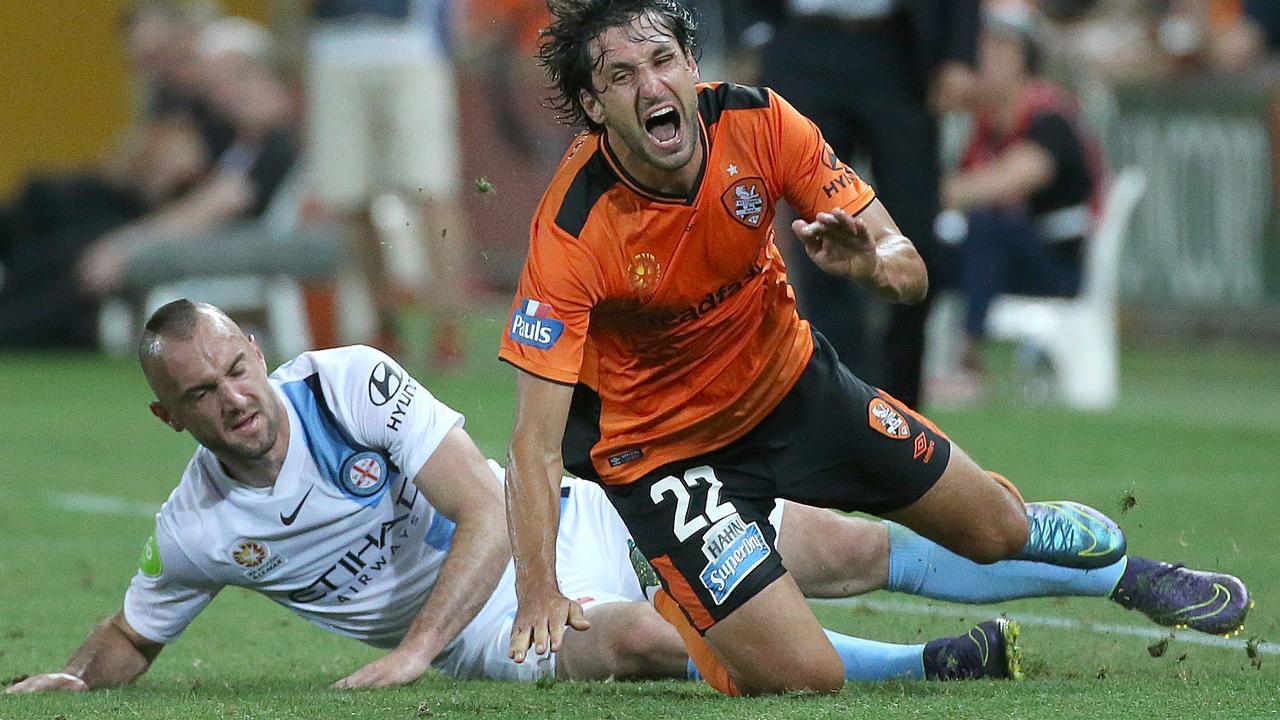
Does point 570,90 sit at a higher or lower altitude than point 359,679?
higher

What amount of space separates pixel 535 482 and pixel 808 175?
1.00m

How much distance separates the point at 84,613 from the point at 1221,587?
343cm

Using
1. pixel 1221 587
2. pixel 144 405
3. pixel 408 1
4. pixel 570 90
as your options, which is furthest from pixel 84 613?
pixel 408 1

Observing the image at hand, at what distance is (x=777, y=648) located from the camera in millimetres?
4746

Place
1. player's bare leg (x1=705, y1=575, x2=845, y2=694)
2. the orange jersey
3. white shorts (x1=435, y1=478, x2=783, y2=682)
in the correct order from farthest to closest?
white shorts (x1=435, y1=478, x2=783, y2=682) < player's bare leg (x1=705, y1=575, x2=845, y2=694) < the orange jersey

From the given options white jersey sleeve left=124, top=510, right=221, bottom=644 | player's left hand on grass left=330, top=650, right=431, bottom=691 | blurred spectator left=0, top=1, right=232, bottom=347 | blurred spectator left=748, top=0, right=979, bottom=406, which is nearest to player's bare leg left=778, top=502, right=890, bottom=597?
player's left hand on grass left=330, top=650, right=431, bottom=691

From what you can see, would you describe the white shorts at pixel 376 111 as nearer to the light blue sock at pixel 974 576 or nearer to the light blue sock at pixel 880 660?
the light blue sock at pixel 974 576

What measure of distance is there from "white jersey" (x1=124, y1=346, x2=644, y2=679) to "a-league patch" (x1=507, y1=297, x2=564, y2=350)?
0.68 metres

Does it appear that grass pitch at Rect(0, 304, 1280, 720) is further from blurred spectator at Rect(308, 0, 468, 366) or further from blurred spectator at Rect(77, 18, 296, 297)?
blurred spectator at Rect(77, 18, 296, 297)

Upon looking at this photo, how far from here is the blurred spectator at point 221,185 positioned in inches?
546

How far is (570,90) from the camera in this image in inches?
186

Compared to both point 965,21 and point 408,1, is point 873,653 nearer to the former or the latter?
point 965,21

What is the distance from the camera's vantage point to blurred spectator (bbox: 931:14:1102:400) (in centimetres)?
1154

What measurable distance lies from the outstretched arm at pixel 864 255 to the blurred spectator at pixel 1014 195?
6878mm
